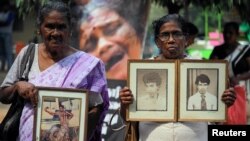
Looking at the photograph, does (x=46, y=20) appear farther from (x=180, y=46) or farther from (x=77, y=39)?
(x=77, y=39)

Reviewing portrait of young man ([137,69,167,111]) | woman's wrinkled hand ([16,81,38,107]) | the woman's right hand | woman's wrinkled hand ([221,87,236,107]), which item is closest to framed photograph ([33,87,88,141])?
woman's wrinkled hand ([16,81,38,107])

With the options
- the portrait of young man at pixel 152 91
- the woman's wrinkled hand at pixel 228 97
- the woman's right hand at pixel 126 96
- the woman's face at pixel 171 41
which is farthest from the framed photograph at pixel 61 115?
the woman's wrinkled hand at pixel 228 97

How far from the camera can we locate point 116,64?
281 inches

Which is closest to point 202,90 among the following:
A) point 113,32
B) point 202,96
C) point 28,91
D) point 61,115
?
point 202,96

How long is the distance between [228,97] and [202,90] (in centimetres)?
16

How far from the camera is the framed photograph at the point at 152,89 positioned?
3609 millimetres

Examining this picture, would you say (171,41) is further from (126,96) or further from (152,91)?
(126,96)

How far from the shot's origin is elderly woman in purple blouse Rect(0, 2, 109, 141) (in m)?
3.60

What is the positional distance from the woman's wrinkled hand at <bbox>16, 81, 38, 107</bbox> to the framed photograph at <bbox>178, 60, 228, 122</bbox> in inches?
32.1

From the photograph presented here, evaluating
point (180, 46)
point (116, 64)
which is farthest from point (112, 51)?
point (180, 46)

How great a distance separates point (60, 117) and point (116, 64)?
3.63m

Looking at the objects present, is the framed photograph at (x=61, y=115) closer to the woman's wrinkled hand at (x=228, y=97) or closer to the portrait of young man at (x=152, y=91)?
the portrait of young man at (x=152, y=91)

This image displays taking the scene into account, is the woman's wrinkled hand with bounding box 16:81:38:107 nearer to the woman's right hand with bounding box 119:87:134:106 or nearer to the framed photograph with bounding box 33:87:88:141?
the framed photograph with bounding box 33:87:88:141

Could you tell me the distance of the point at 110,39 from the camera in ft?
23.4
